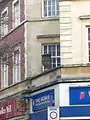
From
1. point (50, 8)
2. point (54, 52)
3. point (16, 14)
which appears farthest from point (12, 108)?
point (50, 8)

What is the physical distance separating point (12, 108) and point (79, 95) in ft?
28.5

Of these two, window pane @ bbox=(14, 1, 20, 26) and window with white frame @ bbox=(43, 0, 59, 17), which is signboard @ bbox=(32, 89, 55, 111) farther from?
window pane @ bbox=(14, 1, 20, 26)

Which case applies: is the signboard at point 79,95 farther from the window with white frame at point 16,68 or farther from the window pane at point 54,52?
the window with white frame at point 16,68

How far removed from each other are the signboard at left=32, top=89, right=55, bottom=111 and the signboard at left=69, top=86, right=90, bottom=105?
1.45 metres

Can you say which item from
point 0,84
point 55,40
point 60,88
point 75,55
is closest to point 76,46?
point 75,55

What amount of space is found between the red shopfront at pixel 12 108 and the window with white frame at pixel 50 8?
18.8 feet

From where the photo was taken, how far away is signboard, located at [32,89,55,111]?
94.3ft

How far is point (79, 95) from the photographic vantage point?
27.3 metres

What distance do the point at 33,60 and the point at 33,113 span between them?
3531 mm

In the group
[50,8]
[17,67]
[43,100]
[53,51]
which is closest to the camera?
[43,100]

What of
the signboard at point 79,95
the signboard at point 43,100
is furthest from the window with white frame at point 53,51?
the signboard at point 79,95

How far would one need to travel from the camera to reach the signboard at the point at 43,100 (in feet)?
94.3

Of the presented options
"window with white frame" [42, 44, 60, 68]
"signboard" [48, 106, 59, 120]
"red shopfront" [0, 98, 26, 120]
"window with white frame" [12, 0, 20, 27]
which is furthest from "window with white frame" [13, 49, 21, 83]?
"signboard" [48, 106, 59, 120]

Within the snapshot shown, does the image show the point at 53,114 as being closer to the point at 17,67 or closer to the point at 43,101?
the point at 43,101
